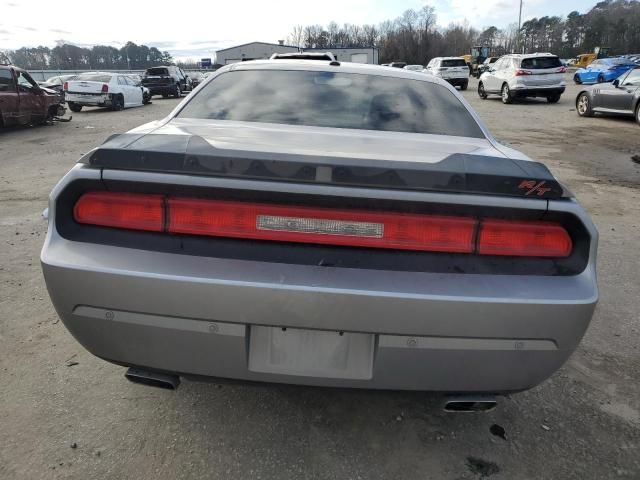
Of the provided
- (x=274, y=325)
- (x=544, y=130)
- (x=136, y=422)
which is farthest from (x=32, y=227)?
(x=544, y=130)

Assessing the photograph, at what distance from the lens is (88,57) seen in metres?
73.2

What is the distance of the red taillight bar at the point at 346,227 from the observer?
1.79 m

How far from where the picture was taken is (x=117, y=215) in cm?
189

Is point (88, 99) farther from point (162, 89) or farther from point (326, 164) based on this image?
point (326, 164)

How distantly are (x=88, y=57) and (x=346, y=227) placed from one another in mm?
84120

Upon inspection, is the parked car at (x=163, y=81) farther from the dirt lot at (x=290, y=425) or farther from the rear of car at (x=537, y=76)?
the dirt lot at (x=290, y=425)

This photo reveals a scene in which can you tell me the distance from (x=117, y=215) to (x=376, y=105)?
162cm

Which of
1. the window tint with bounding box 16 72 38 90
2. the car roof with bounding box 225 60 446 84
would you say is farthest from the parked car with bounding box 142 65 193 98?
the car roof with bounding box 225 60 446 84

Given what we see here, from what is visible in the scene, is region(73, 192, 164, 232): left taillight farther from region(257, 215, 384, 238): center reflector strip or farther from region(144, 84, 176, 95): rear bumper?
region(144, 84, 176, 95): rear bumper

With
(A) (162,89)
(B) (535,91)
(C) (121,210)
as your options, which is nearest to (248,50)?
(A) (162,89)

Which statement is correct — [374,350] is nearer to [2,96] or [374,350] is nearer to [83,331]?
[83,331]

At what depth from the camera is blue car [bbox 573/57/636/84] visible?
99.9 feet

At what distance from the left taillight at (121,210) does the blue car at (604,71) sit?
114 ft

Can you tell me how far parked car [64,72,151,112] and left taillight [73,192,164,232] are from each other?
19.3 meters
